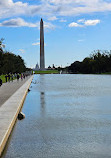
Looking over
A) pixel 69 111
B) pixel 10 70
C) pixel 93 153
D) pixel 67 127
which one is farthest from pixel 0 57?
pixel 93 153

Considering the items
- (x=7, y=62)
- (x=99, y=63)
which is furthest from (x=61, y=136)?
(x=99, y=63)

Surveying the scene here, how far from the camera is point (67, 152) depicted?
7512mm

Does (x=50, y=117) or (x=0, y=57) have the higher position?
(x=0, y=57)

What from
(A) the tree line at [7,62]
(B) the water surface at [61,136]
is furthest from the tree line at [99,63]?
(B) the water surface at [61,136]

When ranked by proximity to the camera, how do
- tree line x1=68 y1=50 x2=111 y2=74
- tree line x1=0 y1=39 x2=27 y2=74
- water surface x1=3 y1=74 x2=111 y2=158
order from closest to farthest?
water surface x1=3 y1=74 x2=111 y2=158 → tree line x1=0 y1=39 x2=27 y2=74 → tree line x1=68 y1=50 x2=111 y2=74

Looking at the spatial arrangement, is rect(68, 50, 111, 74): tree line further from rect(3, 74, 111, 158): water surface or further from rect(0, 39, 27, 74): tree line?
rect(3, 74, 111, 158): water surface

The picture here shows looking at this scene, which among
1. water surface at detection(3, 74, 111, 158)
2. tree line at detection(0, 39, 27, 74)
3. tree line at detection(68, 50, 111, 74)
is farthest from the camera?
tree line at detection(68, 50, 111, 74)

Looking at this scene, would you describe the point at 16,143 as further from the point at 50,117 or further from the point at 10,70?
the point at 10,70

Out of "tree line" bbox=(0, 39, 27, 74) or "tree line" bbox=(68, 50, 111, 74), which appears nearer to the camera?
"tree line" bbox=(0, 39, 27, 74)

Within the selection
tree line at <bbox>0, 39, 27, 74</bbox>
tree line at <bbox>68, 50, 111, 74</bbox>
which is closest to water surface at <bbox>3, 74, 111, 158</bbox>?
tree line at <bbox>0, 39, 27, 74</bbox>

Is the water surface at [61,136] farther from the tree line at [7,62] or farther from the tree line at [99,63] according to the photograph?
the tree line at [99,63]

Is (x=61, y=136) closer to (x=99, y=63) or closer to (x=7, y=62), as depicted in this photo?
(x=7, y=62)

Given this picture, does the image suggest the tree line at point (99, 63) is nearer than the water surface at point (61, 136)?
No

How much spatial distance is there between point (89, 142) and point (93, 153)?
1.04 metres
